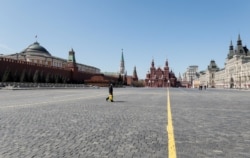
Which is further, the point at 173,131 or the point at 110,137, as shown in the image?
the point at 173,131

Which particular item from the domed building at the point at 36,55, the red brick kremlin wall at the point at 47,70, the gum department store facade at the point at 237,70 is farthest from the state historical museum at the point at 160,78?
the domed building at the point at 36,55

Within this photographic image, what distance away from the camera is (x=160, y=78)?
169 m

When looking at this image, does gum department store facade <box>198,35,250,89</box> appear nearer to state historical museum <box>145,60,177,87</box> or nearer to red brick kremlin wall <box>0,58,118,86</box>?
state historical museum <box>145,60,177,87</box>

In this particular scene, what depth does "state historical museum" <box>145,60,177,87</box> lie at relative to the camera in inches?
6571

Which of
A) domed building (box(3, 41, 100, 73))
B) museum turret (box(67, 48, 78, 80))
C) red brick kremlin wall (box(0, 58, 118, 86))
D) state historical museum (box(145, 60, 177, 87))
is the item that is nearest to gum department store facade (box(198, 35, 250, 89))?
state historical museum (box(145, 60, 177, 87))

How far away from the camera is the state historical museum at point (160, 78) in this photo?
166913 mm

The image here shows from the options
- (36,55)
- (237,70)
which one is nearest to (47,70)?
(36,55)

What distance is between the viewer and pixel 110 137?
21.0 ft

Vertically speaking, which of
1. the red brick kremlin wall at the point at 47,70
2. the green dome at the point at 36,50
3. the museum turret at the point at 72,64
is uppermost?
the green dome at the point at 36,50

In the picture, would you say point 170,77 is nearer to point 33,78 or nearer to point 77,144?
point 33,78

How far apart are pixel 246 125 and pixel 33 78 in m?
62.8

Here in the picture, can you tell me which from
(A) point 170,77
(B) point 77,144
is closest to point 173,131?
(B) point 77,144

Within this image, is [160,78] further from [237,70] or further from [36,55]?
[36,55]

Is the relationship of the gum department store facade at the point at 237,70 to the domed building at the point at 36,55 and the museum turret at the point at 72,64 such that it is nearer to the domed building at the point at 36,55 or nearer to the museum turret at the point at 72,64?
the museum turret at the point at 72,64
